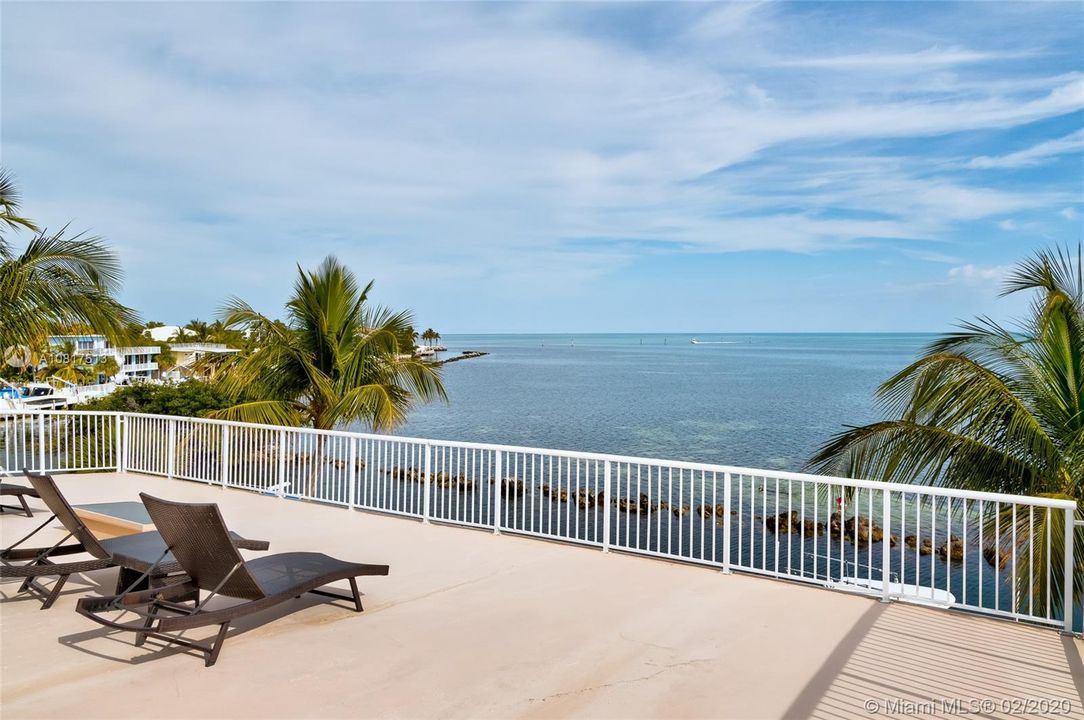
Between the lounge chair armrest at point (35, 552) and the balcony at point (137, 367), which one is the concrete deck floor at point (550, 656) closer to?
the lounge chair armrest at point (35, 552)

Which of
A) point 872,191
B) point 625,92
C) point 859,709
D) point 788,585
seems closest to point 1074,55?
point 625,92

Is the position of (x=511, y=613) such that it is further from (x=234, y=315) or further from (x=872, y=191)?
(x=872, y=191)

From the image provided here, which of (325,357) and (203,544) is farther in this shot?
(325,357)

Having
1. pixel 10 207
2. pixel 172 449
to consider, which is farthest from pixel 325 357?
pixel 10 207

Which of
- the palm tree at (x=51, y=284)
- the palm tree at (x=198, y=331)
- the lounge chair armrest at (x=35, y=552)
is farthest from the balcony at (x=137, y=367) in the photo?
the lounge chair armrest at (x=35, y=552)

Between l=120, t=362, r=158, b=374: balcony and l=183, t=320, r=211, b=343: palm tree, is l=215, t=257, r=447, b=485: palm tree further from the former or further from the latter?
l=183, t=320, r=211, b=343: palm tree

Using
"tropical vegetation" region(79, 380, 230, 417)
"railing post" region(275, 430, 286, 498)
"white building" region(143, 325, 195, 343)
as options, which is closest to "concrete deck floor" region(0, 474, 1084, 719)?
"railing post" region(275, 430, 286, 498)

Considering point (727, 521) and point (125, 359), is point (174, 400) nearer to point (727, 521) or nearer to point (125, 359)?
point (727, 521)

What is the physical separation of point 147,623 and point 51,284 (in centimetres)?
767

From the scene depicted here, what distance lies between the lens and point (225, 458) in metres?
10.4

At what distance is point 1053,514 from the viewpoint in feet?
18.1

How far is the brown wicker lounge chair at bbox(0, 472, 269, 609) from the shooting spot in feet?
15.3

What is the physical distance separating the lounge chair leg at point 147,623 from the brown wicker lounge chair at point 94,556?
0.25m

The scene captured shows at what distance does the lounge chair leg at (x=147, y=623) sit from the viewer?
4176 mm
